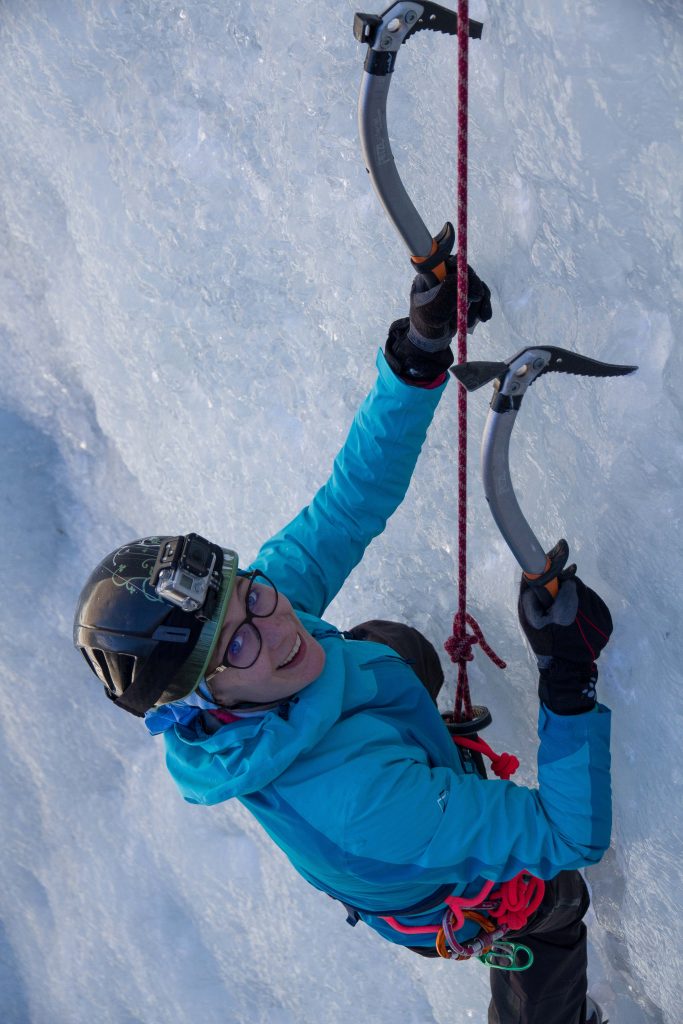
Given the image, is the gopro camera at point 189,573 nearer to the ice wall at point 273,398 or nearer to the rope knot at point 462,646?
the rope knot at point 462,646

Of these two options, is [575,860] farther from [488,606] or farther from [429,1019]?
[429,1019]

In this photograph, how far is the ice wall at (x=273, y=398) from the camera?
1690mm

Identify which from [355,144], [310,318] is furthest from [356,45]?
[310,318]

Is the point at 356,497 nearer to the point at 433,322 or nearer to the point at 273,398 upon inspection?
the point at 433,322

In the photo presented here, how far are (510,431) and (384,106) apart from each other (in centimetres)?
57

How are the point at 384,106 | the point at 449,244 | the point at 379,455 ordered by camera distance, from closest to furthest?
1. the point at 384,106
2. the point at 449,244
3. the point at 379,455

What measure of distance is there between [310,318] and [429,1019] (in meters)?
2.29

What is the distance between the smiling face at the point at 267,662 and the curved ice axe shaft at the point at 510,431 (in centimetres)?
36

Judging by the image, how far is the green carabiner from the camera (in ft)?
6.01

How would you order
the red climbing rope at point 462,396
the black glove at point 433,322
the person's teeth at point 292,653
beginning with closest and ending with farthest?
1. the red climbing rope at point 462,396
2. the person's teeth at point 292,653
3. the black glove at point 433,322

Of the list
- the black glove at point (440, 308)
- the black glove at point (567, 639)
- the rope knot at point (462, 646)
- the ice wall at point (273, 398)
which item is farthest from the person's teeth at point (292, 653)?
the ice wall at point (273, 398)

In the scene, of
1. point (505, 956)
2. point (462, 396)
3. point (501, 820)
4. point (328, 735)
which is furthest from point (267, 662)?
point (505, 956)

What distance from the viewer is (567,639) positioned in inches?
57.1

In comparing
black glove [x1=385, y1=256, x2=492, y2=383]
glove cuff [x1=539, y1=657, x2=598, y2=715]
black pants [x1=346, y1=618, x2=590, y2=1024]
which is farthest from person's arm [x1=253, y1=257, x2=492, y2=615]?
glove cuff [x1=539, y1=657, x2=598, y2=715]
